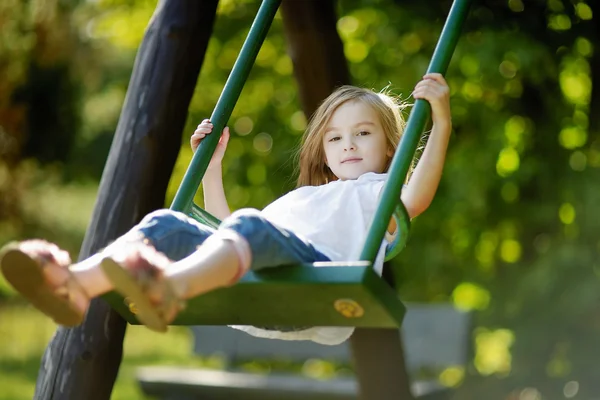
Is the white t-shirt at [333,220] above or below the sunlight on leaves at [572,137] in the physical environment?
A: above

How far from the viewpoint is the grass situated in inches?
426

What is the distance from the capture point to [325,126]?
342cm

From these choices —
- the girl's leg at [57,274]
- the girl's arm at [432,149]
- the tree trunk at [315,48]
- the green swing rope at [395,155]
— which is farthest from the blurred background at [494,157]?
the girl's leg at [57,274]

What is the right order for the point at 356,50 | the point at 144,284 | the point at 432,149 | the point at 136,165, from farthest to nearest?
the point at 356,50, the point at 136,165, the point at 432,149, the point at 144,284

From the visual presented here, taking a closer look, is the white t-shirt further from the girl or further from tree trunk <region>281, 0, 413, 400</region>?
tree trunk <region>281, 0, 413, 400</region>

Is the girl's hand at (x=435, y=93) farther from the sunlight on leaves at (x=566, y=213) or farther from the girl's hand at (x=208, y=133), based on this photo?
the sunlight on leaves at (x=566, y=213)

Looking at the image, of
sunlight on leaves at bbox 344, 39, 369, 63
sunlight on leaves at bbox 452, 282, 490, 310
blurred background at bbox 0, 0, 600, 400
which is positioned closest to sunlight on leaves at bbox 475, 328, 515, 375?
blurred background at bbox 0, 0, 600, 400

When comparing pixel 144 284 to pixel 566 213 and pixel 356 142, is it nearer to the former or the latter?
pixel 356 142

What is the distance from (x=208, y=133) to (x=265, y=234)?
854 mm

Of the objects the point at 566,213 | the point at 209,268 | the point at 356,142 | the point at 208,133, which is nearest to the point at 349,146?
the point at 356,142

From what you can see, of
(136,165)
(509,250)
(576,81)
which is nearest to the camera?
(136,165)

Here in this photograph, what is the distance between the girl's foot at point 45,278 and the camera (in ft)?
7.17

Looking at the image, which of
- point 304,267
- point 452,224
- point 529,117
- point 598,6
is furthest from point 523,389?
point 304,267

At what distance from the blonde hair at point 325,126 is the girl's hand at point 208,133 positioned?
336 millimetres
